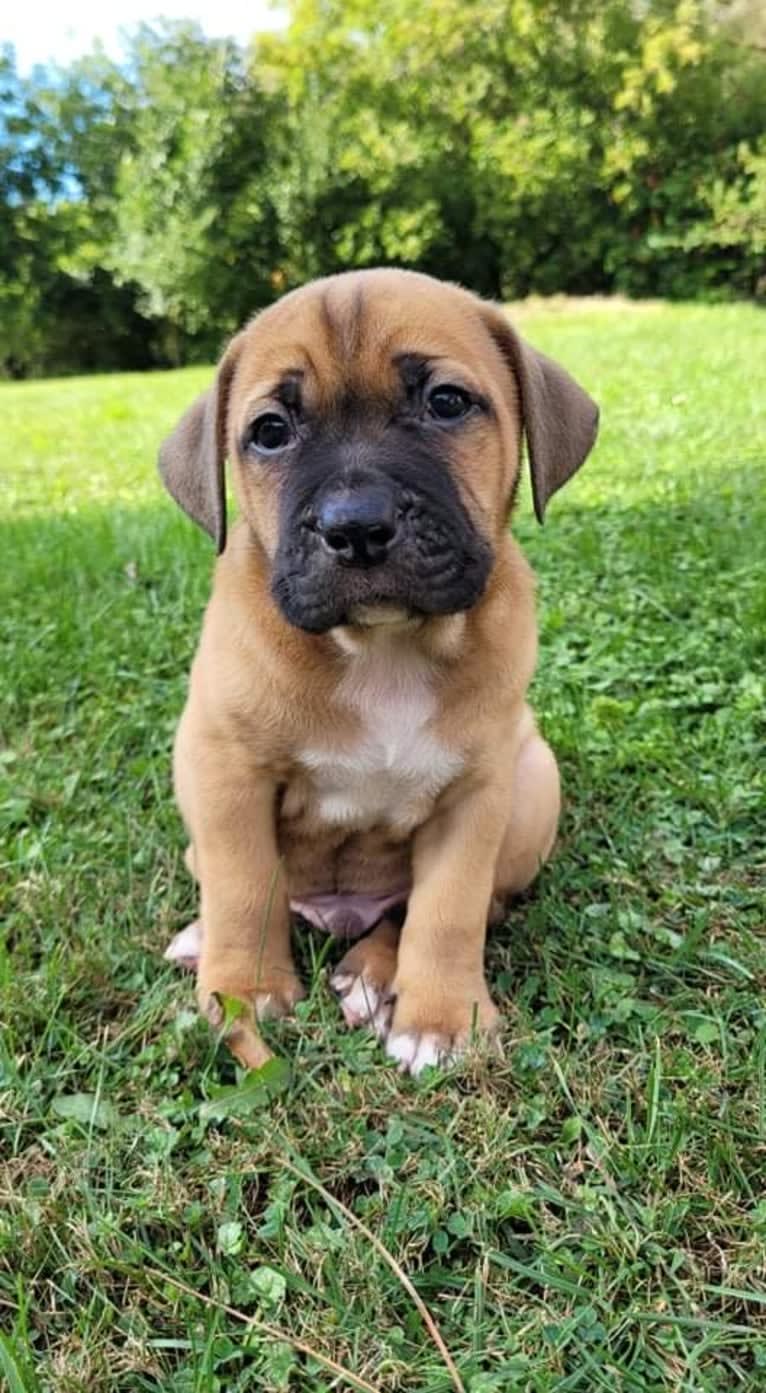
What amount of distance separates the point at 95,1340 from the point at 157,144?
31996 mm

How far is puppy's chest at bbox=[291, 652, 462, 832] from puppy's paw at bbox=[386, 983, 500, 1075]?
1.58 feet

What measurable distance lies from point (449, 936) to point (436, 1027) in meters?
0.22

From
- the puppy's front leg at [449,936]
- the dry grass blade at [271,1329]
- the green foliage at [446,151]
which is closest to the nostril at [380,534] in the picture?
the puppy's front leg at [449,936]

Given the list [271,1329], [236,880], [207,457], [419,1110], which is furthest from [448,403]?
[271,1329]

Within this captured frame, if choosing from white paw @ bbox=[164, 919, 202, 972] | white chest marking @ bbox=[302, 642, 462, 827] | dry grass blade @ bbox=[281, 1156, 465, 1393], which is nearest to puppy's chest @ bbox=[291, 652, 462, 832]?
white chest marking @ bbox=[302, 642, 462, 827]

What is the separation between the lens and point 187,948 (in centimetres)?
307

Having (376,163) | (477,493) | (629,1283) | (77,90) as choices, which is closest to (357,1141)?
(629,1283)

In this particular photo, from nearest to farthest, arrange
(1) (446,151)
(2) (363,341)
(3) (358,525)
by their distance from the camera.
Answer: (3) (358,525) < (2) (363,341) < (1) (446,151)

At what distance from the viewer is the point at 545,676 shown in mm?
4652

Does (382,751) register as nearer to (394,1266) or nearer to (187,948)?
(187,948)

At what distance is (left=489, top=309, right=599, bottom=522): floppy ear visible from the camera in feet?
9.88

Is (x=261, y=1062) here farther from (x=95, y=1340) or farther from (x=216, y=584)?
(x=216, y=584)

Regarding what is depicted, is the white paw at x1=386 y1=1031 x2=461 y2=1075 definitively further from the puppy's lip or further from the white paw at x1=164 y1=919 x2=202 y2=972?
the puppy's lip

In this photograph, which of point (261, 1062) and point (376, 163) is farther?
point (376, 163)
